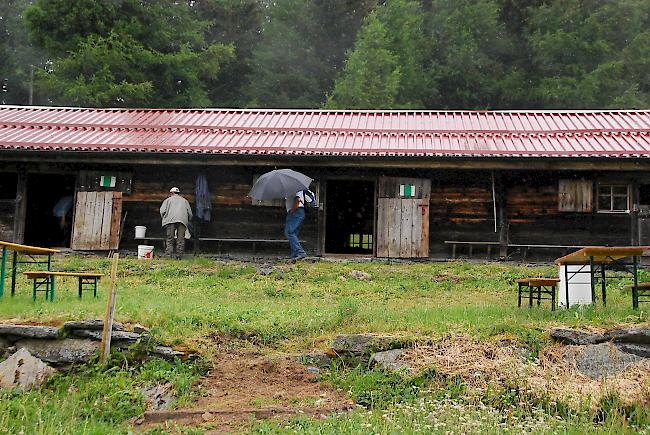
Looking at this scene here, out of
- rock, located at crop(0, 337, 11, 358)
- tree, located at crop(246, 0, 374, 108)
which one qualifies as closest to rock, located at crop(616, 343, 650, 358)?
rock, located at crop(0, 337, 11, 358)

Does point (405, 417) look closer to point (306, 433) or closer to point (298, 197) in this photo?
point (306, 433)

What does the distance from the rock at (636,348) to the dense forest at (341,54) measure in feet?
74.4

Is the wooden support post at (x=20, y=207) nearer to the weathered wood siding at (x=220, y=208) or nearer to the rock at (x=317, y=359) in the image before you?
the weathered wood siding at (x=220, y=208)

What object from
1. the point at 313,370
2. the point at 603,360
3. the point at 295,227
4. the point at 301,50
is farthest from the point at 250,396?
the point at 301,50

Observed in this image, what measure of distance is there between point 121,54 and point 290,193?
57.4 ft

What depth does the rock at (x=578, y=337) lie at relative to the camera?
7.92 meters

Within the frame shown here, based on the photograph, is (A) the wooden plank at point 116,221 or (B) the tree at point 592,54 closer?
(A) the wooden plank at point 116,221

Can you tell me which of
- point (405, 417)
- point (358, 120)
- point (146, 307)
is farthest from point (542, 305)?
point (358, 120)

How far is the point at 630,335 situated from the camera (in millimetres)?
7852

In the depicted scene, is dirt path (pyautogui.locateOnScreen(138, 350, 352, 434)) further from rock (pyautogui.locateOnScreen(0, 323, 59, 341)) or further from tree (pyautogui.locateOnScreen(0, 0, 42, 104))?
tree (pyautogui.locateOnScreen(0, 0, 42, 104))

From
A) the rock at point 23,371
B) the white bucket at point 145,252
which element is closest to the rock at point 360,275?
the white bucket at point 145,252

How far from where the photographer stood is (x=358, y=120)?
64.1 feet

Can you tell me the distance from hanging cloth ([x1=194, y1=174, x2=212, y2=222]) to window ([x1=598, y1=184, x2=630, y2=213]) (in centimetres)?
871

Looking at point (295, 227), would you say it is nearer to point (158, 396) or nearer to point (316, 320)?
point (316, 320)
